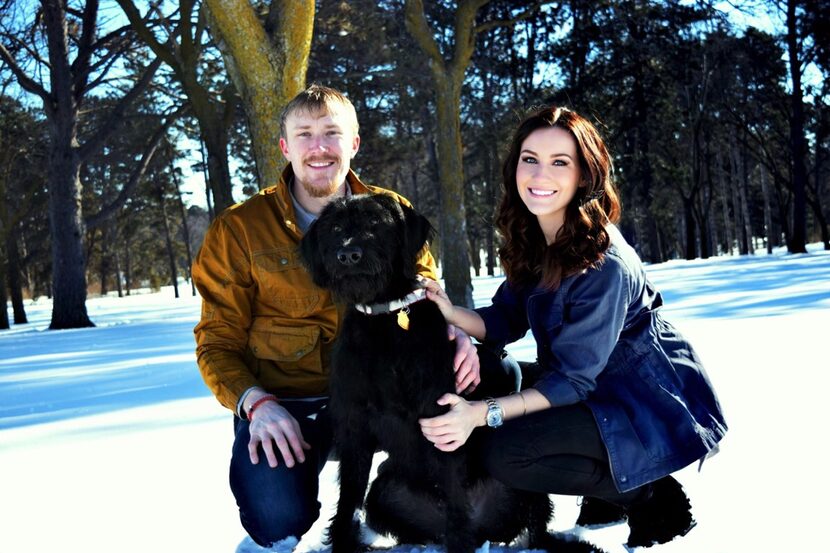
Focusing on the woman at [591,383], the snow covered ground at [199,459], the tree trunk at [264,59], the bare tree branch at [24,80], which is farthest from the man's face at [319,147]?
the bare tree branch at [24,80]

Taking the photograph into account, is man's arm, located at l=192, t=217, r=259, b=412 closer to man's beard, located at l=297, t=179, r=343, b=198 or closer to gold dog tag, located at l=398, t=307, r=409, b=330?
man's beard, located at l=297, t=179, r=343, b=198

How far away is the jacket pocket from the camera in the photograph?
250 cm

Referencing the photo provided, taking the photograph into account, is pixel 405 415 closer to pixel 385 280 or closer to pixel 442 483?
pixel 442 483

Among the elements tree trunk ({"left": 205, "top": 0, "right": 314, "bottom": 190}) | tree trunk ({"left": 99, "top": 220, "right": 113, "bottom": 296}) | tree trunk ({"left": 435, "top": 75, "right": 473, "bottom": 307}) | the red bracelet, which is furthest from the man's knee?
tree trunk ({"left": 99, "top": 220, "right": 113, "bottom": 296})

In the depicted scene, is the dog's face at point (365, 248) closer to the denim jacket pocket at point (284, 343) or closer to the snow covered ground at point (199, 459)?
the denim jacket pocket at point (284, 343)

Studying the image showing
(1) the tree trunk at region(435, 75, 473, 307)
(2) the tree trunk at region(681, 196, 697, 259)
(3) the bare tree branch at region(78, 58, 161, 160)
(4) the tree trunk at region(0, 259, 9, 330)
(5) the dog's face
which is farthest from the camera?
(2) the tree trunk at region(681, 196, 697, 259)

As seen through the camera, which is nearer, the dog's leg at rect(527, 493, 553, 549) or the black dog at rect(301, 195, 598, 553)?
the black dog at rect(301, 195, 598, 553)

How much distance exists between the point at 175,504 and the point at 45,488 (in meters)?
0.69

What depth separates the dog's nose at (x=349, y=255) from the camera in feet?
6.27

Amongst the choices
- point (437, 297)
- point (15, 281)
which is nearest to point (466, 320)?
point (437, 297)

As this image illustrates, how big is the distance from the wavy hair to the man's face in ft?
2.06

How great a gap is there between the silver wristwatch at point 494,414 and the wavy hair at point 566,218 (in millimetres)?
420

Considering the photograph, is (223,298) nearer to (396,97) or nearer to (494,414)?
(494,414)

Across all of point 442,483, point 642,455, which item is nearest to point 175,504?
point 442,483
